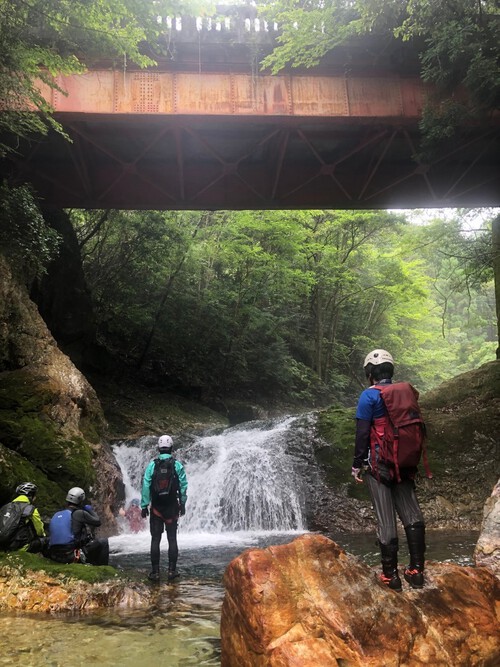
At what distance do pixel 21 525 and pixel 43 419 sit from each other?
3.73 meters

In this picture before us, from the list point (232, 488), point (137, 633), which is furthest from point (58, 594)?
point (232, 488)

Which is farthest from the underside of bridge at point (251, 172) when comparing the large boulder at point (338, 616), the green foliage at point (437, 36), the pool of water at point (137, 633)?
the large boulder at point (338, 616)

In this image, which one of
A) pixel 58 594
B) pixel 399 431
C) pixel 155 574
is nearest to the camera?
pixel 399 431

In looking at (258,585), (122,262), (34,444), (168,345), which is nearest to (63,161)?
(122,262)

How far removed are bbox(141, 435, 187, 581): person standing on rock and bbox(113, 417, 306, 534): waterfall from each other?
4.18 m

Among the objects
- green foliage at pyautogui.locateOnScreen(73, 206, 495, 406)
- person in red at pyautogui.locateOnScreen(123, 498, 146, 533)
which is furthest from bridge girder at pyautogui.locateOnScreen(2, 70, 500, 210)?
person in red at pyautogui.locateOnScreen(123, 498, 146, 533)

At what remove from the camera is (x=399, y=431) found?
3688 millimetres

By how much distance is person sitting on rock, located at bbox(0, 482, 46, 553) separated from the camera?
5.56m

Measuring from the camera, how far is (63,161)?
13102mm

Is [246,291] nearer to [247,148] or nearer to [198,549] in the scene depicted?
[247,148]

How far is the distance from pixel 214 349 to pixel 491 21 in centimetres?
1660

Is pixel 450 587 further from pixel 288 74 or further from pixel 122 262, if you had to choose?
pixel 122 262

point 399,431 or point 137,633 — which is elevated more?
point 399,431

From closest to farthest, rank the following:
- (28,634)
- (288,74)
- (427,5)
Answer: (28,634) < (427,5) < (288,74)
